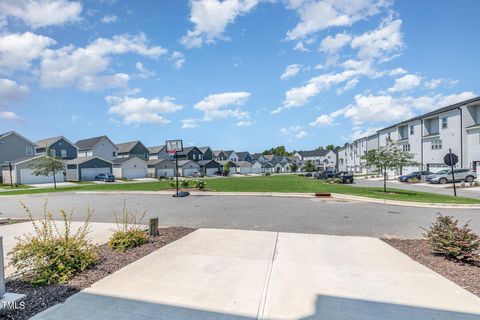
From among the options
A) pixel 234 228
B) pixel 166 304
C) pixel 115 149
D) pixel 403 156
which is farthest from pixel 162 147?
pixel 166 304

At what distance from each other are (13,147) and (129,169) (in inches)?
744

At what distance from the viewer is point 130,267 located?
17.6 feet

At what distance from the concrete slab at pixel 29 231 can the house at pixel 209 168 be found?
60.3m

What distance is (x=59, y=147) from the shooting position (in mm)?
50562

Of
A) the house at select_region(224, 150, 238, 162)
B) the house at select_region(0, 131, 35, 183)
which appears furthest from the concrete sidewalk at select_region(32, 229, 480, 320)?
the house at select_region(224, 150, 238, 162)

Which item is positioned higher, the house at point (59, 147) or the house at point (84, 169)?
the house at point (59, 147)

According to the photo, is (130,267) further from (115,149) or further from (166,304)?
(115,149)

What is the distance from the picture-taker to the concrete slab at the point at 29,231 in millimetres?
7620

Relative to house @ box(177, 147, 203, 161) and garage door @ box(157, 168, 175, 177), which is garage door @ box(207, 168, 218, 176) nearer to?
house @ box(177, 147, 203, 161)

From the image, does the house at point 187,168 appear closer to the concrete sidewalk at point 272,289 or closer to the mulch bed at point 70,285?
the mulch bed at point 70,285

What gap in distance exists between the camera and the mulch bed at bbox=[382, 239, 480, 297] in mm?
4655

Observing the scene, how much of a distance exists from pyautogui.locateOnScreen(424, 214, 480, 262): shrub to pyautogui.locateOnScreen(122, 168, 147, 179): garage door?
181 feet

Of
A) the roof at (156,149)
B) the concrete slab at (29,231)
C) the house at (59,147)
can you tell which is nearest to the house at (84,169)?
the house at (59,147)

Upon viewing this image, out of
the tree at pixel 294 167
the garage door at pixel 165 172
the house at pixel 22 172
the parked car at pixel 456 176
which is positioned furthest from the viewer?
the tree at pixel 294 167
